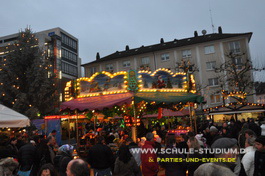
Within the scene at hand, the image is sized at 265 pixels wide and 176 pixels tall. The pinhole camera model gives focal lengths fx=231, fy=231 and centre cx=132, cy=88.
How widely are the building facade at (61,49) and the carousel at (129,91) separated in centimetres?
2800

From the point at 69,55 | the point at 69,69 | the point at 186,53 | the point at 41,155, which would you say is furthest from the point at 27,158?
the point at 69,55

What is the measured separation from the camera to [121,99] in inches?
399

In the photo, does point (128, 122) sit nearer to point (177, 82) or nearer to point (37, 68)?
point (177, 82)

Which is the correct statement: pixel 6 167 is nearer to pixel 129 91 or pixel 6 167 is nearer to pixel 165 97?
pixel 129 91

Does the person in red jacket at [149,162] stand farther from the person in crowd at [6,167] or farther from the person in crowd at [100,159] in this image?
the person in crowd at [6,167]

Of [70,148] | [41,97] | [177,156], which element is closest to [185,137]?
[177,156]

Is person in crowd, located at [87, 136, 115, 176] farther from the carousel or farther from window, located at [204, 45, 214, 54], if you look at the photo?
window, located at [204, 45, 214, 54]

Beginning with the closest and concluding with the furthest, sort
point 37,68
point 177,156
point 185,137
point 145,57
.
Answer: point 177,156
point 185,137
point 37,68
point 145,57

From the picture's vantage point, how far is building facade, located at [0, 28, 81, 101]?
40.7 meters

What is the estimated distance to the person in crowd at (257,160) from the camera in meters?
3.49

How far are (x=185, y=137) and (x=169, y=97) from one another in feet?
14.2

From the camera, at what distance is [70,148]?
5.51 m

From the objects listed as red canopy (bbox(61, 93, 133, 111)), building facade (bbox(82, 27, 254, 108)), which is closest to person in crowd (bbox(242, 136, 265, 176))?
red canopy (bbox(61, 93, 133, 111))

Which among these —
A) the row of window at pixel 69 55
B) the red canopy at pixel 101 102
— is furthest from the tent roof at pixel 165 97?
the row of window at pixel 69 55
